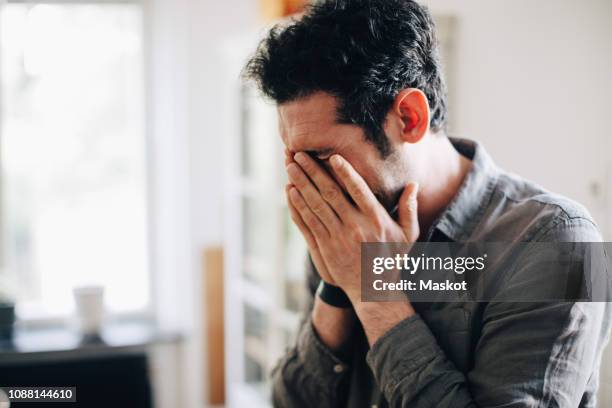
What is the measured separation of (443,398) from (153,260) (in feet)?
4.60

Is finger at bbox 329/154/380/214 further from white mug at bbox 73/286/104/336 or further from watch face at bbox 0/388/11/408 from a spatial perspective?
white mug at bbox 73/286/104/336

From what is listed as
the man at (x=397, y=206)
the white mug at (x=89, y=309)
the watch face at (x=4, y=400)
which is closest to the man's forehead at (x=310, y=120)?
the man at (x=397, y=206)

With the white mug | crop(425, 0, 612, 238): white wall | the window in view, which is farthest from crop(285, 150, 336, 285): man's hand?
the window

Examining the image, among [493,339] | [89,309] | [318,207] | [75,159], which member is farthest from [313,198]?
[75,159]

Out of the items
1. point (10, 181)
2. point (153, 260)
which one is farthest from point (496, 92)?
point (10, 181)

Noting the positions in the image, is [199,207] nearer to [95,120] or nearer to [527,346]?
[95,120]

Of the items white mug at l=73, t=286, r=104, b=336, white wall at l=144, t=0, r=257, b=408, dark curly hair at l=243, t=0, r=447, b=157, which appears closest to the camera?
dark curly hair at l=243, t=0, r=447, b=157

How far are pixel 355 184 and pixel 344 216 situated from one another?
4cm

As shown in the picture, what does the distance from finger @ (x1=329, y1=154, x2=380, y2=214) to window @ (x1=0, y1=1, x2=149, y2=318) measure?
1309mm

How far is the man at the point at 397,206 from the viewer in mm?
521

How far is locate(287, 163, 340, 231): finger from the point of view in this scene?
24.6 inches

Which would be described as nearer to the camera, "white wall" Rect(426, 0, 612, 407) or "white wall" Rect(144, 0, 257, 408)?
"white wall" Rect(426, 0, 612, 407)

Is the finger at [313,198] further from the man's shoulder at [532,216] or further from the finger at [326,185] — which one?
the man's shoulder at [532,216]

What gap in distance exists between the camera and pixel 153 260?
1.80 meters
